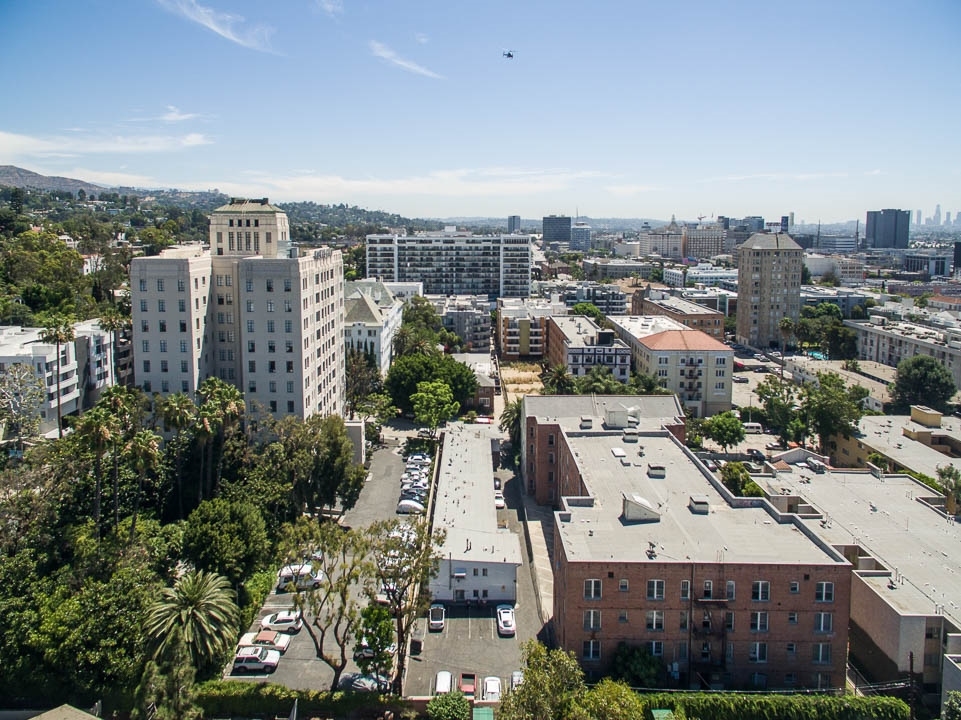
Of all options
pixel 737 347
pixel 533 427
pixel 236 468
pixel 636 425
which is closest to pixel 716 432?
pixel 636 425

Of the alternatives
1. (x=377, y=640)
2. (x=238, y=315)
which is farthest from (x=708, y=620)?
(x=238, y=315)

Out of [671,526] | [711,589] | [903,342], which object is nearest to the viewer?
[711,589]

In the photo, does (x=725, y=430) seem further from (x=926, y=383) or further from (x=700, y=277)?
(x=700, y=277)

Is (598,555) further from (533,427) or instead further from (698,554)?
(533,427)

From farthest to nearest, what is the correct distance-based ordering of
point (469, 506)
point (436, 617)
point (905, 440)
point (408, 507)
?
1. point (905, 440)
2. point (408, 507)
3. point (469, 506)
4. point (436, 617)

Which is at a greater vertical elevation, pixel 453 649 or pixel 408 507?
pixel 408 507

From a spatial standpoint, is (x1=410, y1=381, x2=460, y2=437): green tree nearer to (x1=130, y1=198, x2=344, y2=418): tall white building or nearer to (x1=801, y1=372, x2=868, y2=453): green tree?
(x1=130, y1=198, x2=344, y2=418): tall white building
